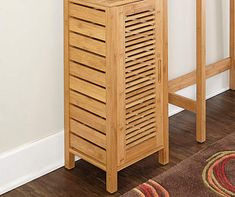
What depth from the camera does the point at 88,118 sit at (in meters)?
2.44

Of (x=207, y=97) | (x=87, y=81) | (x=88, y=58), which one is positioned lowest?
(x=207, y=97)

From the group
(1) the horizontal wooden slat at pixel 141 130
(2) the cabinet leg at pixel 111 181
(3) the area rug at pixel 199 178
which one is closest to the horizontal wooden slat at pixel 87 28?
(1) the horizontal wooden slat at pixel 141 130

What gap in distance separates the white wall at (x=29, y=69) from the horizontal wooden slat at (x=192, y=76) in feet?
2.26

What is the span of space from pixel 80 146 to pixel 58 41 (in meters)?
0.47

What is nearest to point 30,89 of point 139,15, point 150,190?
point 139,15

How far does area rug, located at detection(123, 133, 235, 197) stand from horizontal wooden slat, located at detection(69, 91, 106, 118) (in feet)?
1.20

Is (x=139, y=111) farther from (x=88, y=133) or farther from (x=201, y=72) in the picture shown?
(x=201, y=72)

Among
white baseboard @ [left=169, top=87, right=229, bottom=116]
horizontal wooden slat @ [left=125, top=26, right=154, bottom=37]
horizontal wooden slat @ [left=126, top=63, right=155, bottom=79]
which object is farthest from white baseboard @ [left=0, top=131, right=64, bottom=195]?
white baseboard @ [left=169, top=87, right=229, bottom=116]

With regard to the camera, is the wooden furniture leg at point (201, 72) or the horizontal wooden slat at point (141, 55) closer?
the horizontal wooden slat at point (141, 55)

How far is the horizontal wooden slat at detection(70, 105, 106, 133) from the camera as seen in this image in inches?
93.7

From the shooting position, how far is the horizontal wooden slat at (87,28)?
2.27 metres

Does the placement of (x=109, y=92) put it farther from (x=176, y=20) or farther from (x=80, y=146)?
(x=176, y=20)

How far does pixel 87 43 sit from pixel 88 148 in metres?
0.47

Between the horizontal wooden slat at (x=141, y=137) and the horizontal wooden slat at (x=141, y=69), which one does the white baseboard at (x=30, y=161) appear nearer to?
the horizontal wooden slat at (x=141, y=137)
